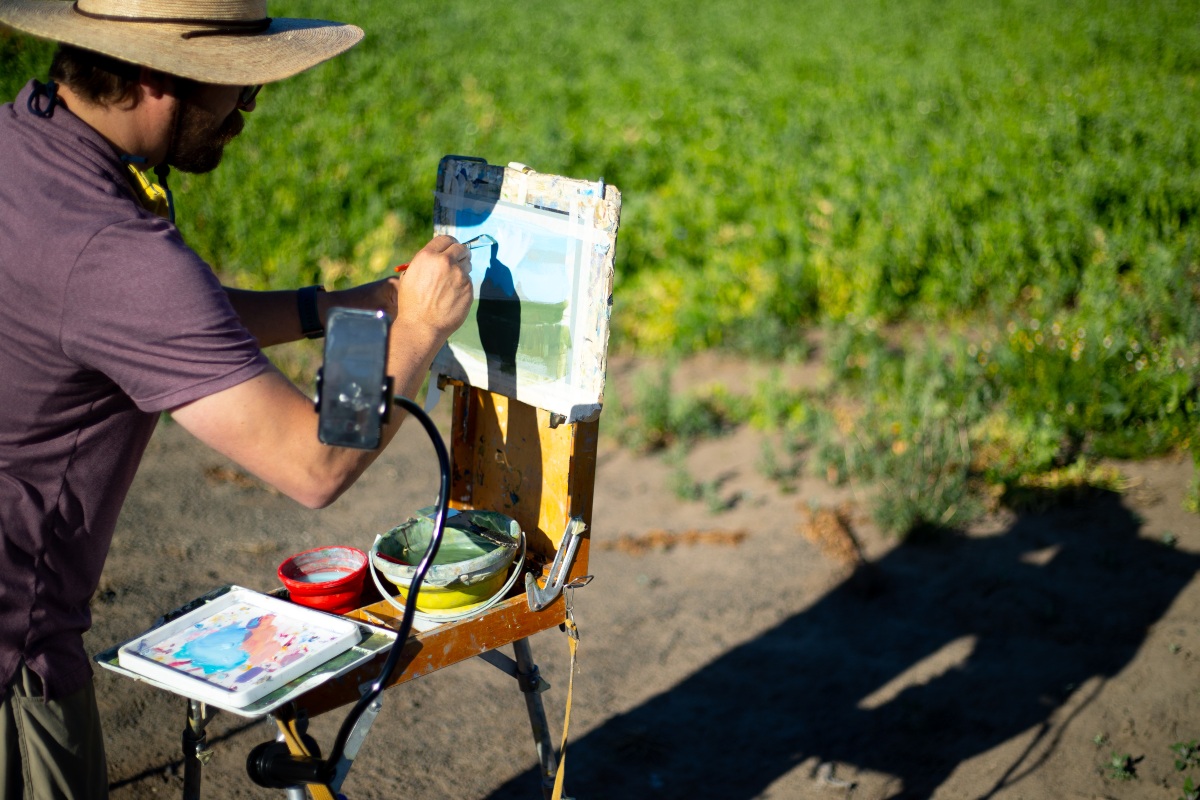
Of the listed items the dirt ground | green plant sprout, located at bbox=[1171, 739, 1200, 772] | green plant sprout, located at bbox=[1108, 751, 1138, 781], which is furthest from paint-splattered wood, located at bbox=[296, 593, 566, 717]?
green plant sprout, located at bbox=[1171, 739, 1200, 772]

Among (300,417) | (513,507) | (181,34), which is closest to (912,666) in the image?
(513,507)

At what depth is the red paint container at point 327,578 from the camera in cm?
200

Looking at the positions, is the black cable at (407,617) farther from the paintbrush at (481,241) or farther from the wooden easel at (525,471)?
the paintbrush at (481,241)

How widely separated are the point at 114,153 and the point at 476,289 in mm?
839

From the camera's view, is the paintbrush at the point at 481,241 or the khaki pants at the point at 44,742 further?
the paintbrush at the point at 481,241

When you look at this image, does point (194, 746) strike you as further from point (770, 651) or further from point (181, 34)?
point (770, 651)

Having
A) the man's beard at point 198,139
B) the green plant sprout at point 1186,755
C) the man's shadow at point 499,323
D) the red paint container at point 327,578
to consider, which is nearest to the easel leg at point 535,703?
the red paint container at point 327,578

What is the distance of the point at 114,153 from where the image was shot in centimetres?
162

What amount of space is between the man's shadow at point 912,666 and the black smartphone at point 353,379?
1967 millimetres

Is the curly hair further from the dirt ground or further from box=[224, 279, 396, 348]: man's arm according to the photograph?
the dirt ground

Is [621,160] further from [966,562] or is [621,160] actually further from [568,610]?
[568,610]

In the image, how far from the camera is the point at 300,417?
153 centimetres

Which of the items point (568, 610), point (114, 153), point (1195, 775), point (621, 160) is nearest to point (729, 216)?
point (621, 160)

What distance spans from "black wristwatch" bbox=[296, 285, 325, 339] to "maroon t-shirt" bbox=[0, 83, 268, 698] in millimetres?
451
